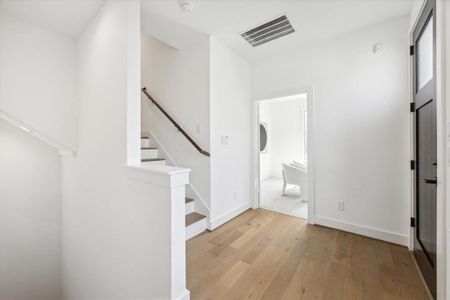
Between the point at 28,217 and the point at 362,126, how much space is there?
4873 millimetres

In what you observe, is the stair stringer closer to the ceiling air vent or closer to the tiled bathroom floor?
the tiled bathroom floor

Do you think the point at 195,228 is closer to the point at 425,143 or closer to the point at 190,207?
the point at 190,207

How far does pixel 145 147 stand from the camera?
3318 millimetres

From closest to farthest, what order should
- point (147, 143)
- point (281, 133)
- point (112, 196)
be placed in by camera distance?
point (112, 196)
point (147, 143)
point (281, 133)

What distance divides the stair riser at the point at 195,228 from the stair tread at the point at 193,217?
3 centimetres

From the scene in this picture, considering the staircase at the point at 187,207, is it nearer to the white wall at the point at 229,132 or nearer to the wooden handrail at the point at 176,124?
the white wall at the point at 229,132

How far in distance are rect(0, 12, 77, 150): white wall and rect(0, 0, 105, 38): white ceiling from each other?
136 millimetres

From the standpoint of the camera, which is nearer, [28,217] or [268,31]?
[268,31]

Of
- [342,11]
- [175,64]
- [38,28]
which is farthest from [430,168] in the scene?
[38,28]

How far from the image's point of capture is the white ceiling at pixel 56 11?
75.8 inches

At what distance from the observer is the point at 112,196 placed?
1839 millimetres

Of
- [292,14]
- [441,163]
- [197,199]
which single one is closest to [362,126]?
[441,163]

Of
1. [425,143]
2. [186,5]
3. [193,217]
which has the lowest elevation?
[193,217]

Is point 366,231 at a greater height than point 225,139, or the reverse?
point 225,139
